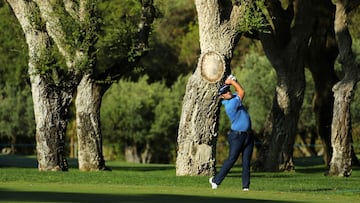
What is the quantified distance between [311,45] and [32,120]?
106 ft

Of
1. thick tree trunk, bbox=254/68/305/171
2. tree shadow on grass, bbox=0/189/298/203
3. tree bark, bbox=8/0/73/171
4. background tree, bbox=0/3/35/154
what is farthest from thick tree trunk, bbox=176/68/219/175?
background tree, bbox=0/3/35/154

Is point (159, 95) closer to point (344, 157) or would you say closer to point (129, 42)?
point (129, 42)

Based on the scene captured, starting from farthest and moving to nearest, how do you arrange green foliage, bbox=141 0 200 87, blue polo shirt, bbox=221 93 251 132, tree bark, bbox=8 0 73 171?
green foliage, bbox=141 0 200 87 < tree bark, bbox=8 0 73 171 < blue polo shirt, bbox=221 93 251 132

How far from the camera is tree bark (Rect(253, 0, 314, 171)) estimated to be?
36.3 m

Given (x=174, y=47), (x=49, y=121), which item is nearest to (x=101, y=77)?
(x=49, y=121)

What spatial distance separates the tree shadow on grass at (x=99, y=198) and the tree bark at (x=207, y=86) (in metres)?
12.5

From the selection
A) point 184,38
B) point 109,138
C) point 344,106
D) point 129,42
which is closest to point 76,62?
point 129,42

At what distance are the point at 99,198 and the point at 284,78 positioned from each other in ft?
68.8

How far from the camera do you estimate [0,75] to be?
69750 millimetres

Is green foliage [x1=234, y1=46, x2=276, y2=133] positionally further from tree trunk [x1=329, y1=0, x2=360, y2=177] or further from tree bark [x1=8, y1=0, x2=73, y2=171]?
tree trunk [x1=329, y1=0, x2=360, y2=177]

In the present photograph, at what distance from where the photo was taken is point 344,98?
98.3ft

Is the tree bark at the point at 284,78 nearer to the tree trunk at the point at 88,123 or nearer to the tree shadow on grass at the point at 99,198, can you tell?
the tree trunk at the point at 88,123

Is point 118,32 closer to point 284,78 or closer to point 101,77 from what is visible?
point 101,77

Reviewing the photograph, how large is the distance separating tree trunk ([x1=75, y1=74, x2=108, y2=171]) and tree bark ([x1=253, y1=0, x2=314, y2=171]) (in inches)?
219
